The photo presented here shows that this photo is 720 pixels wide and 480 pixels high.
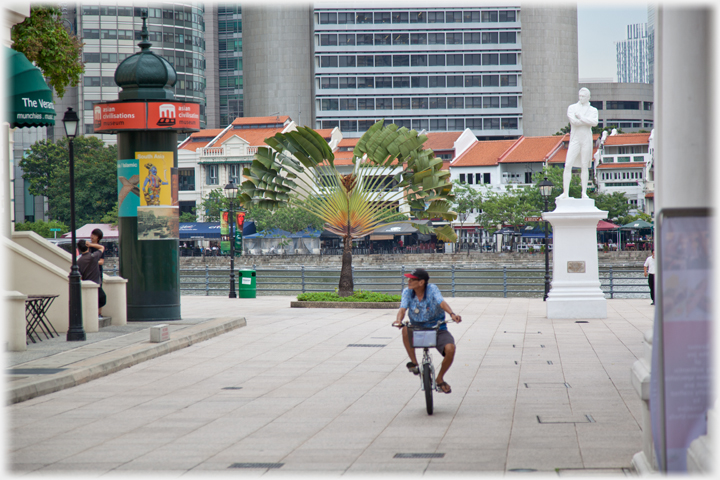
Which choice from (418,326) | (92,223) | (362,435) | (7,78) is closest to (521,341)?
(418,326)

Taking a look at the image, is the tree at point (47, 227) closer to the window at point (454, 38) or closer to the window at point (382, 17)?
the window at point (382, 17)

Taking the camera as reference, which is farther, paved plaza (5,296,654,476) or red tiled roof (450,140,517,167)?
red tiled roof (450,140,517,167)

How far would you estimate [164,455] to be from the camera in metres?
7.07

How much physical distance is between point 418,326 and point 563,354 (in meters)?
5.58

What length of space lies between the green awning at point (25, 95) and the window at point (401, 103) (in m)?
97.2

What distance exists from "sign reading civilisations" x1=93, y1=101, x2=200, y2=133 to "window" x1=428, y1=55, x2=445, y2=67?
9162 centimetres

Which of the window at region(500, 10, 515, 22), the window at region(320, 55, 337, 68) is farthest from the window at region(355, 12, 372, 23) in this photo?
the window at region(500, 10, 515, 22)

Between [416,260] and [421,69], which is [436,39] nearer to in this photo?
[421,69]

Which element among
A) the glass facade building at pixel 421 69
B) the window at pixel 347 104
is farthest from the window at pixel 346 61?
the window at pixel 347 104

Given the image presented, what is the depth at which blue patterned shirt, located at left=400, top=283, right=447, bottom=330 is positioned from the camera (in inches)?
366

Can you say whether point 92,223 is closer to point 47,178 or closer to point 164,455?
point 47,178

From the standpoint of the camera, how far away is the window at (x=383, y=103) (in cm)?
10850

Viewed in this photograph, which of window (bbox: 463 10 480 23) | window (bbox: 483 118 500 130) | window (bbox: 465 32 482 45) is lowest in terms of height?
window (bbox: 483 118 500 130)

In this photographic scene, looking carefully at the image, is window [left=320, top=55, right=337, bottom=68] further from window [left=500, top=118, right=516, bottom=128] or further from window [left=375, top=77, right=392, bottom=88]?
window [left=500, top=118, right=516, bottom=128]
